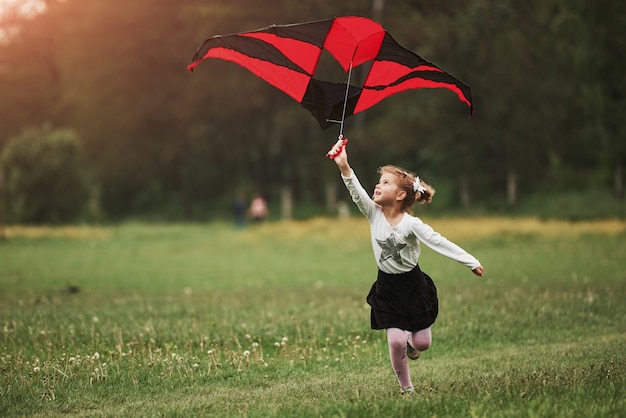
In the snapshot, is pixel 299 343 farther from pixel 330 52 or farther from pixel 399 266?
pixel 330 52

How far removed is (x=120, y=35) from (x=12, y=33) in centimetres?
1621

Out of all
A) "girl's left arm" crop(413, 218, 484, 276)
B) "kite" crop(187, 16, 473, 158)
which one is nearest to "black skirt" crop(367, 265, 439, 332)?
"girl's left arm" crop(413, 218, 484, 276)

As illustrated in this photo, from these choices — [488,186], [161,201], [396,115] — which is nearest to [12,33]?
[161,201]

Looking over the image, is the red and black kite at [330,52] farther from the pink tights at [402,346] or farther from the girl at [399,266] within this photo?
the pink tights at [402,346]

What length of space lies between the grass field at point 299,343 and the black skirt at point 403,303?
0.60 meters

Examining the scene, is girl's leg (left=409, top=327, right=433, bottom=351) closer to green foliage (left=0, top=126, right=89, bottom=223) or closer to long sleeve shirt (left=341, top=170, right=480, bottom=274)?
long sleeve shirt (left=341, top=170, right=480, bottom=274)

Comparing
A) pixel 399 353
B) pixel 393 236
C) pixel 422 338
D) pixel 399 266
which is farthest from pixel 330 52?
pixel 399 353

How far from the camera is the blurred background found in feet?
123

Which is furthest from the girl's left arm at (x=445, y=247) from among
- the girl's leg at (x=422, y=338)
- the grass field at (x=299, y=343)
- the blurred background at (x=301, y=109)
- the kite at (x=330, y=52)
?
the blurred background at (x=301, y=109)

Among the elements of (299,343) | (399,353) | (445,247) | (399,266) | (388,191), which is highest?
(388,191)

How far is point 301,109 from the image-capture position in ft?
164

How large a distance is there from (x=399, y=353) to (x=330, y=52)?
3.25 meters

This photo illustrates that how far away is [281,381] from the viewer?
757 centimetres

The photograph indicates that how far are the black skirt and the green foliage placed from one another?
36.4 metres
